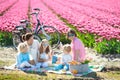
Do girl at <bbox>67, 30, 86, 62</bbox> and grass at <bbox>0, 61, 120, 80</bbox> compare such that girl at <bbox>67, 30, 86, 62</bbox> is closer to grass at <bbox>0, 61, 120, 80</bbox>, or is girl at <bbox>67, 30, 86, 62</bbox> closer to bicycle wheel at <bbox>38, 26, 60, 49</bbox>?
grass at <bbox>0, 61, 120, 80</bbox>

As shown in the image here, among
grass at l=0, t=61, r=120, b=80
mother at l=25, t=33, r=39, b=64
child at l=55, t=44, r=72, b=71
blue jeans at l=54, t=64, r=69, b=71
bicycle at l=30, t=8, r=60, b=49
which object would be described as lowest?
grass at l=0, t=61, r=120, b=80

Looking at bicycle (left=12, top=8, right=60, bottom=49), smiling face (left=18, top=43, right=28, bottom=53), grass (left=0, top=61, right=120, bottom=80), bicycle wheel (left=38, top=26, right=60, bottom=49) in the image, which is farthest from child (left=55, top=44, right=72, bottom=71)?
bicycle wheel (left=38, top=26, right=60, bottom=49)

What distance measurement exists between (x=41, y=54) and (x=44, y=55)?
0.23 feet

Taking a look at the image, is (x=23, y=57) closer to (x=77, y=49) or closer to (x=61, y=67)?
(x=61, y=67)

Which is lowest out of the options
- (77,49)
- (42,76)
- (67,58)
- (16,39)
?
(42,76)

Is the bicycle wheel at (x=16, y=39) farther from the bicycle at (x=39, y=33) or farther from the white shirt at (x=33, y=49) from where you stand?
the white shirt at (x=33, y=49)

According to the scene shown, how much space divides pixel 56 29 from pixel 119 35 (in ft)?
7.23

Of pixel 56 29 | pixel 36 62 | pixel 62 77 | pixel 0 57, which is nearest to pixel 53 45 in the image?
pixel 56 29

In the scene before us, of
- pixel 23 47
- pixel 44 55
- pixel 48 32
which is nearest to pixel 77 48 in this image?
pixel 44 55

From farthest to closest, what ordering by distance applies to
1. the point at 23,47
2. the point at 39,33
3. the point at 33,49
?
the point at 39,33
the point at 33,49
the point at 23,47

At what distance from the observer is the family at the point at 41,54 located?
364 inches

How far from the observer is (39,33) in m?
13.5

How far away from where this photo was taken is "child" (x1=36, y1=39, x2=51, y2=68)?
9555 millimetres

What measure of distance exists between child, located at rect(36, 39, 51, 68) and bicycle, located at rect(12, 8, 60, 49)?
2334 mm
